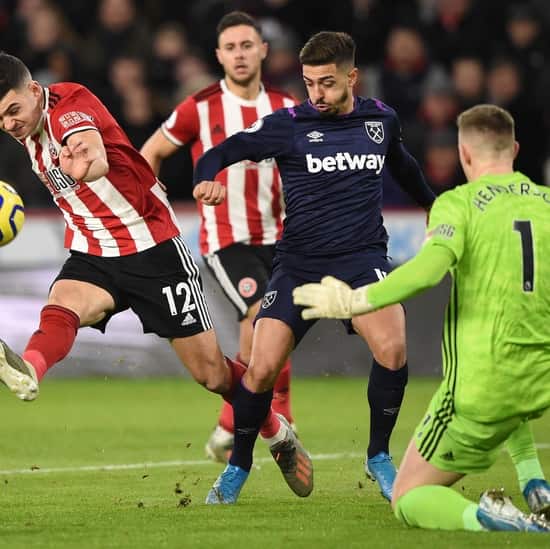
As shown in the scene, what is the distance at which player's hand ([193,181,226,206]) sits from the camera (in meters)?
6.61

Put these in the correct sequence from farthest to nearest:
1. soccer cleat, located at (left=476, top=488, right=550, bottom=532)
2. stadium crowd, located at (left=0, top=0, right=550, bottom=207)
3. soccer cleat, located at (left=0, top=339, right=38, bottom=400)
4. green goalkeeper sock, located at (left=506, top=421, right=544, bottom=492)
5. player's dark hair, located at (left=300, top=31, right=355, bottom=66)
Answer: stadium crowd, located at (left=0, top=0, right=550, bottom=207)
player's dark hair, located at (left=300, top=31, right=355, bottom=66)
green goalkeeper sock, located at (left=506, top=421, right=544, bottom=492)
soccer cleat, located at (left=0, top=339, right=38, bottom=400)
soccer cleat, located at (left=476, top=488, right=550, bottom=532)

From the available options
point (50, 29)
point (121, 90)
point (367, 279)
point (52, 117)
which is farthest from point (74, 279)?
point (50, 29)

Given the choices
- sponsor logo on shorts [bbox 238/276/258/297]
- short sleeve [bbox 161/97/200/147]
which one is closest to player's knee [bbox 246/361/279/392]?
sponsor logo on shorts [bbox 238/276/258/297]

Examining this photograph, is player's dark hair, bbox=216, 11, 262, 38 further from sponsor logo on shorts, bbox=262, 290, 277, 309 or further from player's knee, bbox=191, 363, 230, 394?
player's knee, bbox=191, 363, 230, 394

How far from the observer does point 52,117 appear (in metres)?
6.70

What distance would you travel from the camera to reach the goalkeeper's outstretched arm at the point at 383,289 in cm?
519

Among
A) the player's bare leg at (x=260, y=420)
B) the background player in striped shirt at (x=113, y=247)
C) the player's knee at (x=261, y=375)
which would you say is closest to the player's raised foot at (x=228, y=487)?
the player's bare leg at (x=260, y=420)

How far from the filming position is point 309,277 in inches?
274

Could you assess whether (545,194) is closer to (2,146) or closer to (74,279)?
(74,279)

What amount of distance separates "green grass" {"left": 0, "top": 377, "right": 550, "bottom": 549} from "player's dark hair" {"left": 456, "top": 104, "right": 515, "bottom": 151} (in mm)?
1484

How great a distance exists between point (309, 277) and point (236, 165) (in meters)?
2.16

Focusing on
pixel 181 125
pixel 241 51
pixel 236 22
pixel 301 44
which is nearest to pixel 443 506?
pixel 181 125

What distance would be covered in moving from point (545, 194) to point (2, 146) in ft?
31.6

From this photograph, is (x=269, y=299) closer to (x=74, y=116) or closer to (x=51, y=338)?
(x=51, y=338)
